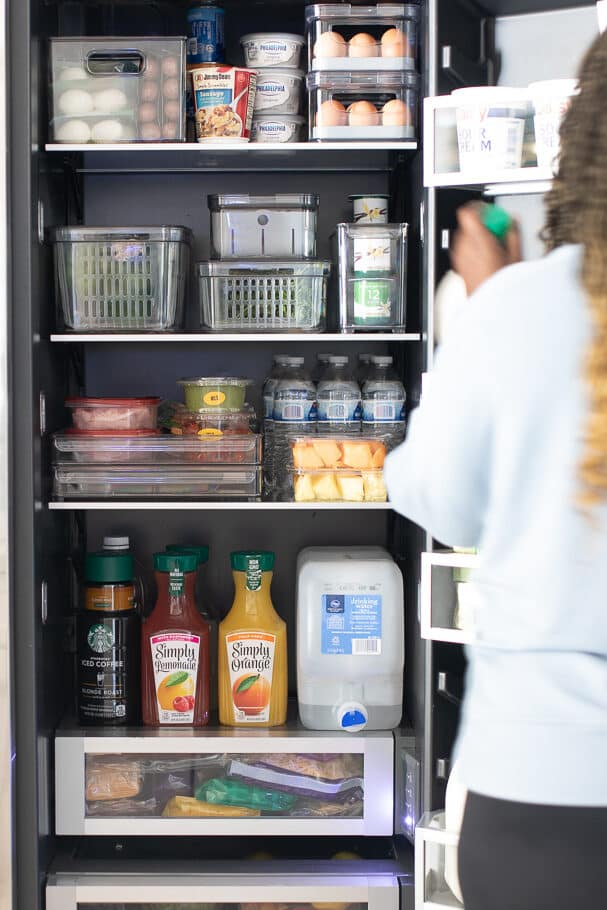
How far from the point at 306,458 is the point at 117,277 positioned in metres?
0.54

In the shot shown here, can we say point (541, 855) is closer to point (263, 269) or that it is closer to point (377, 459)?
point (377, 459)

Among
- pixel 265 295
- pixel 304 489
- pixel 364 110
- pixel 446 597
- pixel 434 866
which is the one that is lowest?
pixel 434 866

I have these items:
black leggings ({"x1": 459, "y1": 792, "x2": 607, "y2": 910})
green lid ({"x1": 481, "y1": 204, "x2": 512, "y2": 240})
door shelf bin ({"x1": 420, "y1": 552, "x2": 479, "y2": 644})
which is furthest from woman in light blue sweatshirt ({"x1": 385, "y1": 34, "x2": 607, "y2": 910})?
door shelf bin ({"x1": 420, "y1": 552, "x2": 479, "y2": 644})

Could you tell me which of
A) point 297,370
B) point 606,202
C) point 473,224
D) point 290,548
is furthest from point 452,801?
point 606,202

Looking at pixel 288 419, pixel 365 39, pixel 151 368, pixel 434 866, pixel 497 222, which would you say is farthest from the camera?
pixel 151 368

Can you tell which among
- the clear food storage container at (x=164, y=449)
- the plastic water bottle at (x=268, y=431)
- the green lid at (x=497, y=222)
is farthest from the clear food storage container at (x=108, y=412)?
the green lid at (x=497, y=222)

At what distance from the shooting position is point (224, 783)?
2.29m

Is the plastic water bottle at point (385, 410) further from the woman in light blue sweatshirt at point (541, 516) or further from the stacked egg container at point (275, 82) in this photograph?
the woman in light blue sweatshirt at point (541, 516)

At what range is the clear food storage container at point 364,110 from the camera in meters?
2.20

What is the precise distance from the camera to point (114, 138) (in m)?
2.21

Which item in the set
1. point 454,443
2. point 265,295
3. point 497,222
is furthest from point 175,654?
point 454,443

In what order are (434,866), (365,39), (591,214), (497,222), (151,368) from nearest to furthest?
(591,214), (497,222), (434,866), (365,39), (151,368)

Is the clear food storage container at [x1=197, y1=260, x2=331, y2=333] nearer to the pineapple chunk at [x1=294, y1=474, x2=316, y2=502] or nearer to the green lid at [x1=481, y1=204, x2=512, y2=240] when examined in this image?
the pineapple chunk at [x1=294, y1=474, x2=316, y2=502]

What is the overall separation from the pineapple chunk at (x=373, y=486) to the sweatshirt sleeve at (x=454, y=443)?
3.92 ft
